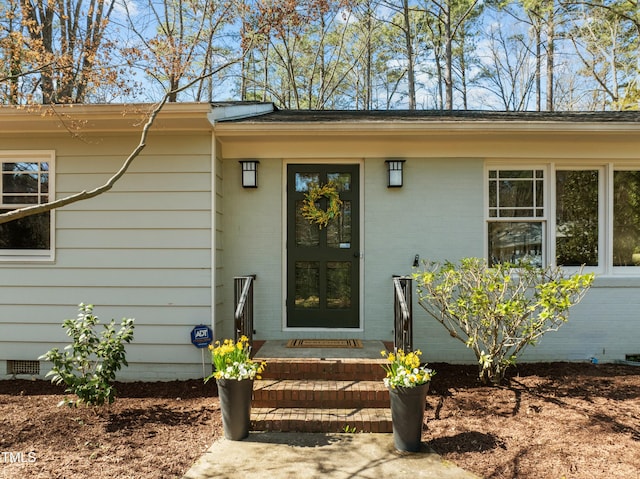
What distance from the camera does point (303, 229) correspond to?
16.5 ft

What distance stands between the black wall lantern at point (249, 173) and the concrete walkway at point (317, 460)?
2.66m

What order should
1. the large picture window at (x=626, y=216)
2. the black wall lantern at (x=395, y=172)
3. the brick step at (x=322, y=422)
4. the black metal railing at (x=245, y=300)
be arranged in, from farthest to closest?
1. the large picture window at (x=626, y=216)
2. the black wall lantern at (x=395, y=172)
3. the black metal railing at (x=245, y=300)
4. the brick step at (x=322, y=422)

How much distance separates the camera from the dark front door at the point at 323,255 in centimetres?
497

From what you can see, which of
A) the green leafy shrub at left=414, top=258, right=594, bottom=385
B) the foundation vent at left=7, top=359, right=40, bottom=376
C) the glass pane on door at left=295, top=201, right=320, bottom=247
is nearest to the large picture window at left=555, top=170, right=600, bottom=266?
the green leafy shrub at left=414, top=258, right=594, bottom=385

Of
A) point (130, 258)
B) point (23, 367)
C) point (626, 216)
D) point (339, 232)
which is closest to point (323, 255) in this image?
point (339, 232)

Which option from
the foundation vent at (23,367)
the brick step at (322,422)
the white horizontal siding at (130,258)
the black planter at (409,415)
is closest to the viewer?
the black planter at (409,415)

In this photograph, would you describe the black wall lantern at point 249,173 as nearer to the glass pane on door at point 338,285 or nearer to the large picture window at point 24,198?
the glass pane on door at point 338,285

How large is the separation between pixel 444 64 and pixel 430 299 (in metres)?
13.7

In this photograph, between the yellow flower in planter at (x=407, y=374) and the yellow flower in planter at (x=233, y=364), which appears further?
the yellow flower in planter at (x=233, y=364)

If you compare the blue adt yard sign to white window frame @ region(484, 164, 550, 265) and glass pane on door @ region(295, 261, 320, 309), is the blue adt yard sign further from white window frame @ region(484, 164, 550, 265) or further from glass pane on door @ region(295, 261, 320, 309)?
white window frame @ region(484, 164, 550, 265)

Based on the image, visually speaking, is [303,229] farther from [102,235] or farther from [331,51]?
[331,51]

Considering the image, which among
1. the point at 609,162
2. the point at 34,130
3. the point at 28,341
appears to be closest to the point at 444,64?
the point at 609,162

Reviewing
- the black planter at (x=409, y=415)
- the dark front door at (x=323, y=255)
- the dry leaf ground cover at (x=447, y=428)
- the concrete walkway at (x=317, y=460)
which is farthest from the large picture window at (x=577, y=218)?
the concrete walkway at (x=317, y=460)

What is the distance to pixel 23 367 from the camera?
470 cm
